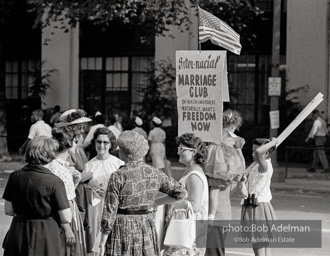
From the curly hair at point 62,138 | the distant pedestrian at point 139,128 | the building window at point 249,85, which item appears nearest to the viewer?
the curly hair at point 62,138

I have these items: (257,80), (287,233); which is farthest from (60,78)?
(287,233)

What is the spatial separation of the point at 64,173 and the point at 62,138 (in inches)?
17.9

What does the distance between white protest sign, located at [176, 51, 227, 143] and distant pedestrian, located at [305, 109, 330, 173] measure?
45.5 feet

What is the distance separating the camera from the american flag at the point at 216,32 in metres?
11.4

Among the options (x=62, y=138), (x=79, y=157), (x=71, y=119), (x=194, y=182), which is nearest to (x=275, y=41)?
(x=79, y=157)

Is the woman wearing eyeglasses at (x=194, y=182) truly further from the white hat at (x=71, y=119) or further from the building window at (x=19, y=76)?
the building window at (x=19, y=76)

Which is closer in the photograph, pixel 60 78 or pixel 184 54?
pixel 184 54

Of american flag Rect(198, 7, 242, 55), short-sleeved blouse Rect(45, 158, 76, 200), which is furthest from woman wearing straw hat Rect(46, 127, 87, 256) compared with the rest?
american flag Rect(198, 7, 242, 55)

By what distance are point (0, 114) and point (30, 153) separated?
72.7ft

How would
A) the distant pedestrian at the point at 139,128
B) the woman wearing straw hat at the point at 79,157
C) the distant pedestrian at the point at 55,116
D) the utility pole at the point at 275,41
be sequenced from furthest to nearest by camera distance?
the distant pedestrian at the point at 55,116 → the utility pole at the point at 275,41 → the distant pedestrian at the point at 139,128 → the woman wearing straw hat at the point at 79,157

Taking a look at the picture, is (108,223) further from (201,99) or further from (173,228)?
(201,99)

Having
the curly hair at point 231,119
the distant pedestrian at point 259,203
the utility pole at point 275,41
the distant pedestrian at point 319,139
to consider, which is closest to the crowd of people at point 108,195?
the distant pedestrian at point 259,203

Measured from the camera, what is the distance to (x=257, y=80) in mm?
29641

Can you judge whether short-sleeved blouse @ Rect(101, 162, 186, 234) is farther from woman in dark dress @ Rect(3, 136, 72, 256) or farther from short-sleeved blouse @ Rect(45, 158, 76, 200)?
short-sleeved blouse @ Rect(45, 158, 76, 200)
